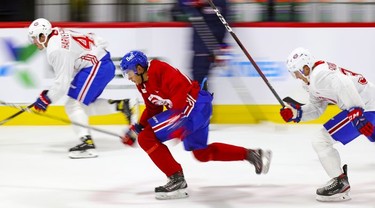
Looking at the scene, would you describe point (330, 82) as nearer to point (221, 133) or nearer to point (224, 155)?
point (224, 155)

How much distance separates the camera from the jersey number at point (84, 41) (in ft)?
19.2

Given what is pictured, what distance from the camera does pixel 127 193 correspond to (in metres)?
4.71

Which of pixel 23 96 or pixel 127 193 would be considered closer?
pixel 127 193

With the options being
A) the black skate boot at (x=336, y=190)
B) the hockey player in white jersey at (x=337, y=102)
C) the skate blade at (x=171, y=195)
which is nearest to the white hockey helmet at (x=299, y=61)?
the hockey player in white jersey at (x=337, y=102)

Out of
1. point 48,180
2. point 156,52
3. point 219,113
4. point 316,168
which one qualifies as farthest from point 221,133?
point 48,180

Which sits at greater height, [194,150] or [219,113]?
[194,150]

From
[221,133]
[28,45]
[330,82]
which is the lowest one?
[221,133]

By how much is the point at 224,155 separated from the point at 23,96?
277 centimetres

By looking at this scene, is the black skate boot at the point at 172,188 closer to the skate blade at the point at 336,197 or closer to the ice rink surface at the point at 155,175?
the ice rink surface at the point at 155,175

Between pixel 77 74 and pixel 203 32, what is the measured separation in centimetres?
139

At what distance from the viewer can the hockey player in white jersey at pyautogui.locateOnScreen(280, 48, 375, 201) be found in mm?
4355

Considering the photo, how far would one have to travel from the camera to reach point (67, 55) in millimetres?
5684

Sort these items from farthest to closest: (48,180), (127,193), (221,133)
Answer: (221,133) < (48,180) < (127,193)

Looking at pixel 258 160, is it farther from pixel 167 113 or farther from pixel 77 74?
pixel 77 74
